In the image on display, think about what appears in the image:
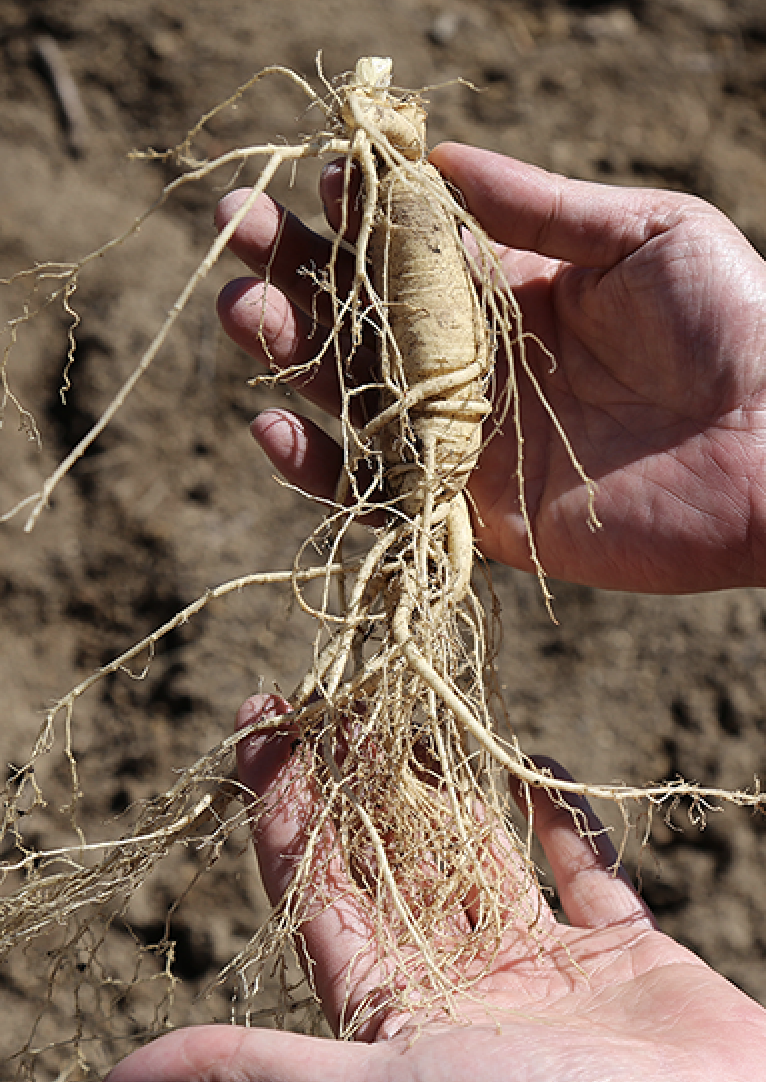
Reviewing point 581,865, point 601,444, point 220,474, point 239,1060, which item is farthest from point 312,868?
point 220,474

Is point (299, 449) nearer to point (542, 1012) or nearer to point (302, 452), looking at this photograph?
point (302, 452)

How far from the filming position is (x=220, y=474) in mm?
2307

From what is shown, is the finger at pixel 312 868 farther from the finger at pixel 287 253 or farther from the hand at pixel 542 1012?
the finger at pixel 287 253

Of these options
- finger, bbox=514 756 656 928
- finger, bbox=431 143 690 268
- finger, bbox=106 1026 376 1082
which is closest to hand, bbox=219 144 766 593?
finger, bbox=431 143 690 268

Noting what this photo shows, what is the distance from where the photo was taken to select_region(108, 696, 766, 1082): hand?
939 millimetres

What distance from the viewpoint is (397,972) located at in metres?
1.13

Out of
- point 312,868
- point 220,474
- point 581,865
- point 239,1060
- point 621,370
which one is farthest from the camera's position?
point 220,474

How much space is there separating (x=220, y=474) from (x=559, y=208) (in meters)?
1.20

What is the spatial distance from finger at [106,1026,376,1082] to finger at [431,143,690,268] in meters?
1.24

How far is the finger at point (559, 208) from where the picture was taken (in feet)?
4.72

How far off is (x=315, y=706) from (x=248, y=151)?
2.79 feet

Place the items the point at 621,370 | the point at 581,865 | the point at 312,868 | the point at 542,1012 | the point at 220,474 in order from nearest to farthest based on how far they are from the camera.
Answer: the point at 542,1012
the point at 312,868
the point at 581,865
the point at 621,370
the point at 220,474

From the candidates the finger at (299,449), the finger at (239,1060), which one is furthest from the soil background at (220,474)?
the finger at (239,1060)

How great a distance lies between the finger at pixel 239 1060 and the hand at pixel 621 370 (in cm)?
88
